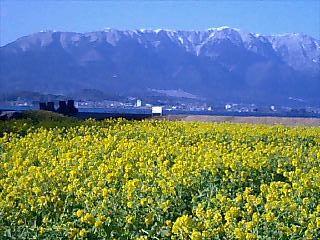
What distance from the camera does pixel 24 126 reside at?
527 inches

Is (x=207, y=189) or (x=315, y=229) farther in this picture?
(x=207, y=189)

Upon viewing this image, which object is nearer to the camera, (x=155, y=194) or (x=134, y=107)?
(x=155, y=194)

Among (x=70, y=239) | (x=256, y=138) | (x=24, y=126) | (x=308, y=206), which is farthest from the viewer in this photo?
(x=24, y=126)

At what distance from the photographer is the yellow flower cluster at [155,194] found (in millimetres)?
4973

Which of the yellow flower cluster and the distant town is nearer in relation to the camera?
the yellow flower cluster

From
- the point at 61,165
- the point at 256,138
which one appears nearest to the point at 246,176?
the point at 61,165

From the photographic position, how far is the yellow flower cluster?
497 centimetres

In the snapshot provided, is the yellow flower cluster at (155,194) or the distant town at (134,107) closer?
the yellow flower cluster at (155,194)

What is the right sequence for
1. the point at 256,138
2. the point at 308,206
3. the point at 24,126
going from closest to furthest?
1. the point at 308,206
2. the point at 256,138
3. the point at 24,126

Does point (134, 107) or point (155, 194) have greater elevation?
point (134, 107)

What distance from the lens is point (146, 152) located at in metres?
8.47

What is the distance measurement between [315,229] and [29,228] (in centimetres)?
199

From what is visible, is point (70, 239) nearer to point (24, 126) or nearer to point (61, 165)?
point (61, 165)

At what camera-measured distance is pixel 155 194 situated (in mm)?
5941
